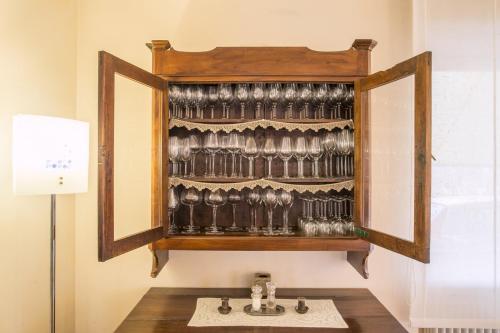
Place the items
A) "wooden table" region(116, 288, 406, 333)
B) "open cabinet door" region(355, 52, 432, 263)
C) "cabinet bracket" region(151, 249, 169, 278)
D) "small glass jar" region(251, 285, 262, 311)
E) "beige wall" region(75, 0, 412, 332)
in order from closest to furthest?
"open cabinet door" region(355, 52, 432, 263), "wooden table" region(116, 288, 406, 333), "small glass jar" region(251, 285, 262, 311), "cabinet bracket" region(151, 249, 169, 278), "beige wall" region(75, 0, 412, 332)

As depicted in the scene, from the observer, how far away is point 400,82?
1.70 metres

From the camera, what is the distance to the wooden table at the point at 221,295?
5.21 ft

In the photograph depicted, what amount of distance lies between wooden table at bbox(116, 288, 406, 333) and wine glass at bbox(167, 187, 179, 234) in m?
0.38

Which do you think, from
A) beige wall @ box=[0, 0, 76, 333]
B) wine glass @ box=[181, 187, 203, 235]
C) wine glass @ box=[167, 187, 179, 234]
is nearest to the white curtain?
wine glass @ box=[181, 187, 203, 235]

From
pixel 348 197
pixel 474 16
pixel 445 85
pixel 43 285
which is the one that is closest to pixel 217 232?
pixel 348 197

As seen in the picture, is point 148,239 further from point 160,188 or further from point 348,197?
point 348,197

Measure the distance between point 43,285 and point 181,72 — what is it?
136cm

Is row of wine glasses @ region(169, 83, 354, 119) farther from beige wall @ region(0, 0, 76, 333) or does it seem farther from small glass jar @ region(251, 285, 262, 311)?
small glass jar @ region(251, 285, 262, 311)

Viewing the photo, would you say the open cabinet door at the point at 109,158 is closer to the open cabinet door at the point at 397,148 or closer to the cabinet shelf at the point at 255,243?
the cabinet shelf at the point at 255,243

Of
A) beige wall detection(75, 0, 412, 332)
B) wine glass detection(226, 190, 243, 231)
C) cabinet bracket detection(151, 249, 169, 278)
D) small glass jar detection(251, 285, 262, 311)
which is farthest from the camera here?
beige wall detection(75, 0, 412, 332)

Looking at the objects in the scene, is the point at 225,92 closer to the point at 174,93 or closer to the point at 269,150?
the point at 174,93

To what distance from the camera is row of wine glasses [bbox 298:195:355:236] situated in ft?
6.26

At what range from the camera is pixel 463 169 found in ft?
6.58

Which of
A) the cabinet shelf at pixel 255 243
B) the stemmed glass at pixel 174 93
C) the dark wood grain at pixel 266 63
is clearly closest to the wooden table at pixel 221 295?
the cabinet shelf at pixel 255 243
